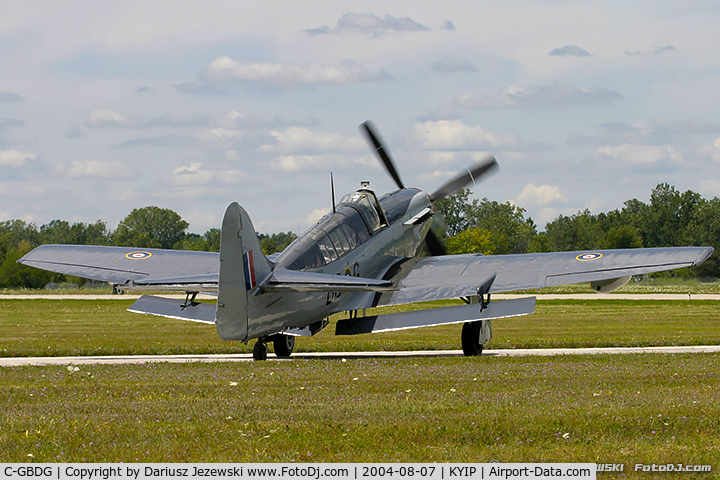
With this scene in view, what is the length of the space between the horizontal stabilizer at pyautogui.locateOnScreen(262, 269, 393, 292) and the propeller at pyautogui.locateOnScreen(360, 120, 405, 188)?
955 cm

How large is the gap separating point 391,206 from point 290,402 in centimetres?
1162

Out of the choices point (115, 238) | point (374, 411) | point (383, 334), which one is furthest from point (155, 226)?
point (374, 411)

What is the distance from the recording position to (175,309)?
16.8m

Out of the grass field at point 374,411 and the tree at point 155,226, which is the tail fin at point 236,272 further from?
the tree at point 155,226

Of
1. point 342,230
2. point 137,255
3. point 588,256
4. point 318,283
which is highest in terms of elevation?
point 342,230

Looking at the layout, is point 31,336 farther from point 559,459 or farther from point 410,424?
point 559,459

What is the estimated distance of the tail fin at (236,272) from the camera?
14.1 m

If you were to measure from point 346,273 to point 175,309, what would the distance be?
11.2ft

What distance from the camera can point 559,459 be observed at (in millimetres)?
7031

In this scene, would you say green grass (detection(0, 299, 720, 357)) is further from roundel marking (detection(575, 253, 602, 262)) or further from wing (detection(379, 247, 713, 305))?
roundel marking (detection(575, 253, 602, 262))

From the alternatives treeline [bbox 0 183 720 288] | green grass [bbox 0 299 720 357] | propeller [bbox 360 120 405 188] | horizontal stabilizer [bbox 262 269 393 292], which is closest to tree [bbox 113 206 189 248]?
treeline [bbox 0 183 720 288]

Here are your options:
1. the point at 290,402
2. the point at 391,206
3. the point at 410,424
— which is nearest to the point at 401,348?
the point at 391,206

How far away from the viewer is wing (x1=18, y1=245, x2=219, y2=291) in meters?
19.6

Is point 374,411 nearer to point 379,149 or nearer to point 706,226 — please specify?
point 379,149
